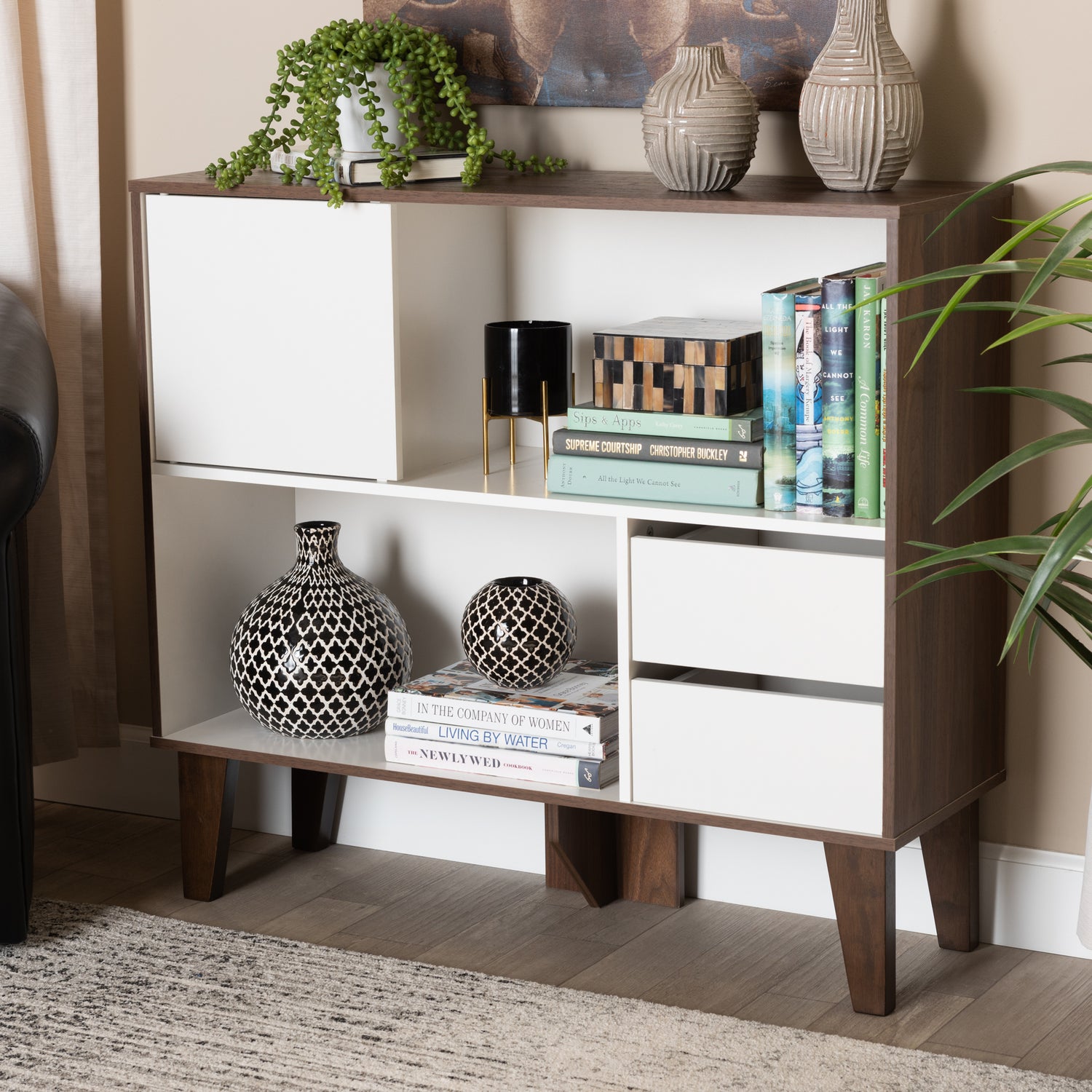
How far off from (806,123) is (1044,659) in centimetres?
73

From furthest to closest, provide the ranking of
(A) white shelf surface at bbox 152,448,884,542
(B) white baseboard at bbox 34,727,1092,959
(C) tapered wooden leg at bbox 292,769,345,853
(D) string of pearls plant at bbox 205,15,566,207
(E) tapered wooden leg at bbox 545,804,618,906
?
(C) tapered wooden leg at bbox 292,769,345,853 < (E) tapered wooden leg at bbox 545,804,618,906 < (B) white baseboard at bbox 34,727,1092,959 < (D) string of pearls plant at bbox 205,15,566,207 < (A) white shelf surface at bbox 152,448,884,542

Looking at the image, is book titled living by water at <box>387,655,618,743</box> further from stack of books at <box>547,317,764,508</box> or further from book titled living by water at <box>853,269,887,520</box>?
book titled living by water at <box>853,269,887,520</box>

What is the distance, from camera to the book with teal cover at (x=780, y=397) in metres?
1.93

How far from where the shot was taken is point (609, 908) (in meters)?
2.38

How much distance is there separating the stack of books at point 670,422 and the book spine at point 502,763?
35cm

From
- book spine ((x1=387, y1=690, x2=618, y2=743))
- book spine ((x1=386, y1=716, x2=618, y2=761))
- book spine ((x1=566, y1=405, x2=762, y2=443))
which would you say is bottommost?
book spine ((x1=386, y1=716, x2=618, y2=761))

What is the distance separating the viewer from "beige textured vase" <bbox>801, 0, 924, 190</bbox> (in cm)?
190

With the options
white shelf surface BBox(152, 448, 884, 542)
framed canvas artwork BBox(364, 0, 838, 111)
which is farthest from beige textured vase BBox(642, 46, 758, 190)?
white shelf surface BBox(152, 448, 884, 542)

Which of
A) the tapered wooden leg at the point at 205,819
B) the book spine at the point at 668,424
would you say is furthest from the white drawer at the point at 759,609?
the tapered wooden leg at the point at 205,819

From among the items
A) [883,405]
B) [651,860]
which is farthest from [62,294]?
[883,405]

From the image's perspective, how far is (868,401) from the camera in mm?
1889

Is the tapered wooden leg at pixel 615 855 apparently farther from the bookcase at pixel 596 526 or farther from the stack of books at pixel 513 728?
the stack of books at pixel 513 728

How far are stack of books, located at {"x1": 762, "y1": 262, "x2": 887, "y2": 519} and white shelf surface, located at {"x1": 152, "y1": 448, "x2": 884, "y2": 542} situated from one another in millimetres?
33

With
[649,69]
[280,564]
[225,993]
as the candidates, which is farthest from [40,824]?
[649,69]
